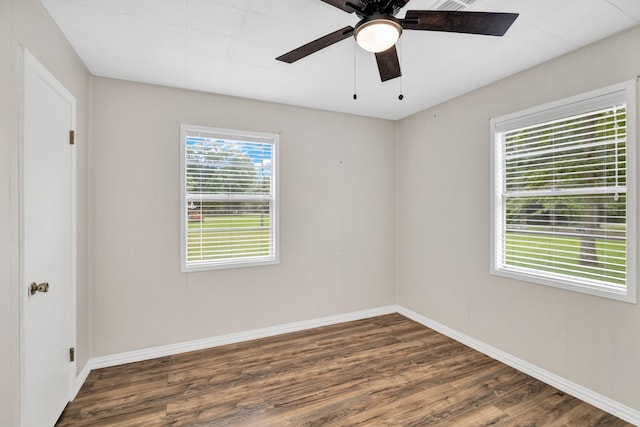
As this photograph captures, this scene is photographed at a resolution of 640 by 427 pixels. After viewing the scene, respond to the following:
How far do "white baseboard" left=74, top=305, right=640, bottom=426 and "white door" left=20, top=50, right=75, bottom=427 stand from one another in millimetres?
568

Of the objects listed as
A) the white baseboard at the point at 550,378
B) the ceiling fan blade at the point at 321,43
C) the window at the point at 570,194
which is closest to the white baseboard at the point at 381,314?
the white baseboard at the point at 550,378

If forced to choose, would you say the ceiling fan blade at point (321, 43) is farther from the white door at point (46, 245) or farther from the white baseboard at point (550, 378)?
the white baseboard at point (550, 378)

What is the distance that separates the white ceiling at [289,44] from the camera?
183cm

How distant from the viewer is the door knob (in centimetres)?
169

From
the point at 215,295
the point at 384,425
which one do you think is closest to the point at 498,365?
the point at 384,425

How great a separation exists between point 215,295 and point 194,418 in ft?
4.07

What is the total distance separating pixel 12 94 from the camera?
149cm

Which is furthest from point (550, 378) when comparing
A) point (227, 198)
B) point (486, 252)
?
point (227, 198)

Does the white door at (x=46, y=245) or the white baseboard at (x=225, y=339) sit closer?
the white door at (x=46, y=245)

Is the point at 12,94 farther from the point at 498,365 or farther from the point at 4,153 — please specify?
the point at 498,365

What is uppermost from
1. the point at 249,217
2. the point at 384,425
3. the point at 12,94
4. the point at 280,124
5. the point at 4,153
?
the point at 280,124

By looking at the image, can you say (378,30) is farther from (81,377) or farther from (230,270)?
(81,377)

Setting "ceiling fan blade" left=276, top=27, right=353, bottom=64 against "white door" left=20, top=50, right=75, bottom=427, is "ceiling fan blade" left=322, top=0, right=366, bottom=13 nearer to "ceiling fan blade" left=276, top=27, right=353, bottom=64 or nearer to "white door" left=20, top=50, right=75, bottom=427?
"ceiling fan blade" left=276, top=27, right=353, bottom=64

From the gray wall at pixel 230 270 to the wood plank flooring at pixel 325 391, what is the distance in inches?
16.6
